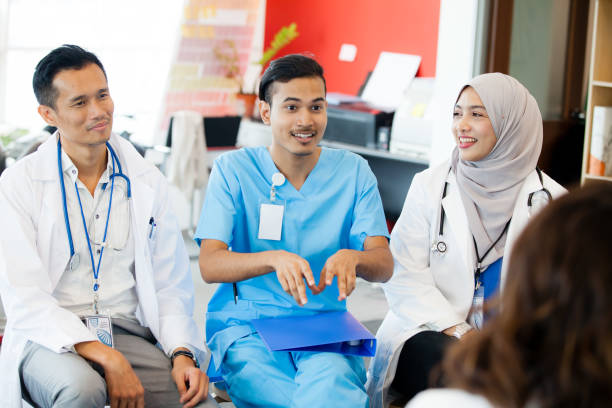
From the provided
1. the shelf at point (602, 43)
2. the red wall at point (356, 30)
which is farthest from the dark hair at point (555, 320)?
the red wall at point (356, 30)

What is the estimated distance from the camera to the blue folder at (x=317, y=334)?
1.81 m

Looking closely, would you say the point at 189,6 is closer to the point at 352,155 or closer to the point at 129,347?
the point at 352,155

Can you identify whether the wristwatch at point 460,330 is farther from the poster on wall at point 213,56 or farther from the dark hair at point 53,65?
the poster on wall at point 213,56

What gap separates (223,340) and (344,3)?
4.34 m

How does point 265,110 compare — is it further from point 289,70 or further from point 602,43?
point 602,43

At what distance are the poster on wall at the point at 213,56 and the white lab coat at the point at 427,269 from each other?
4.07 metres

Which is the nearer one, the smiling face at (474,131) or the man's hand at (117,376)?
the man's hand at (117,376)

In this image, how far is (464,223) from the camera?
2.16 meters

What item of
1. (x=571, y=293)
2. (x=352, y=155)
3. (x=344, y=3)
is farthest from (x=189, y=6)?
(x=571, y=293)

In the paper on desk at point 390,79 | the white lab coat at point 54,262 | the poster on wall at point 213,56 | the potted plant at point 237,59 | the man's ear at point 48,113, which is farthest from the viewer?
the potted plant at point 237,59

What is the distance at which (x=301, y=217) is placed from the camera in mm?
2115

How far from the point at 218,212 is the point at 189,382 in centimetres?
50

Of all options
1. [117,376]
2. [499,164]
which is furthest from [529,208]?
[117,376]

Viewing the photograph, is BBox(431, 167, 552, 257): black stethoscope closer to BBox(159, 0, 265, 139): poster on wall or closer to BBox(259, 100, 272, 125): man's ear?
BBox(259, 100, 272, 125): man's ear
